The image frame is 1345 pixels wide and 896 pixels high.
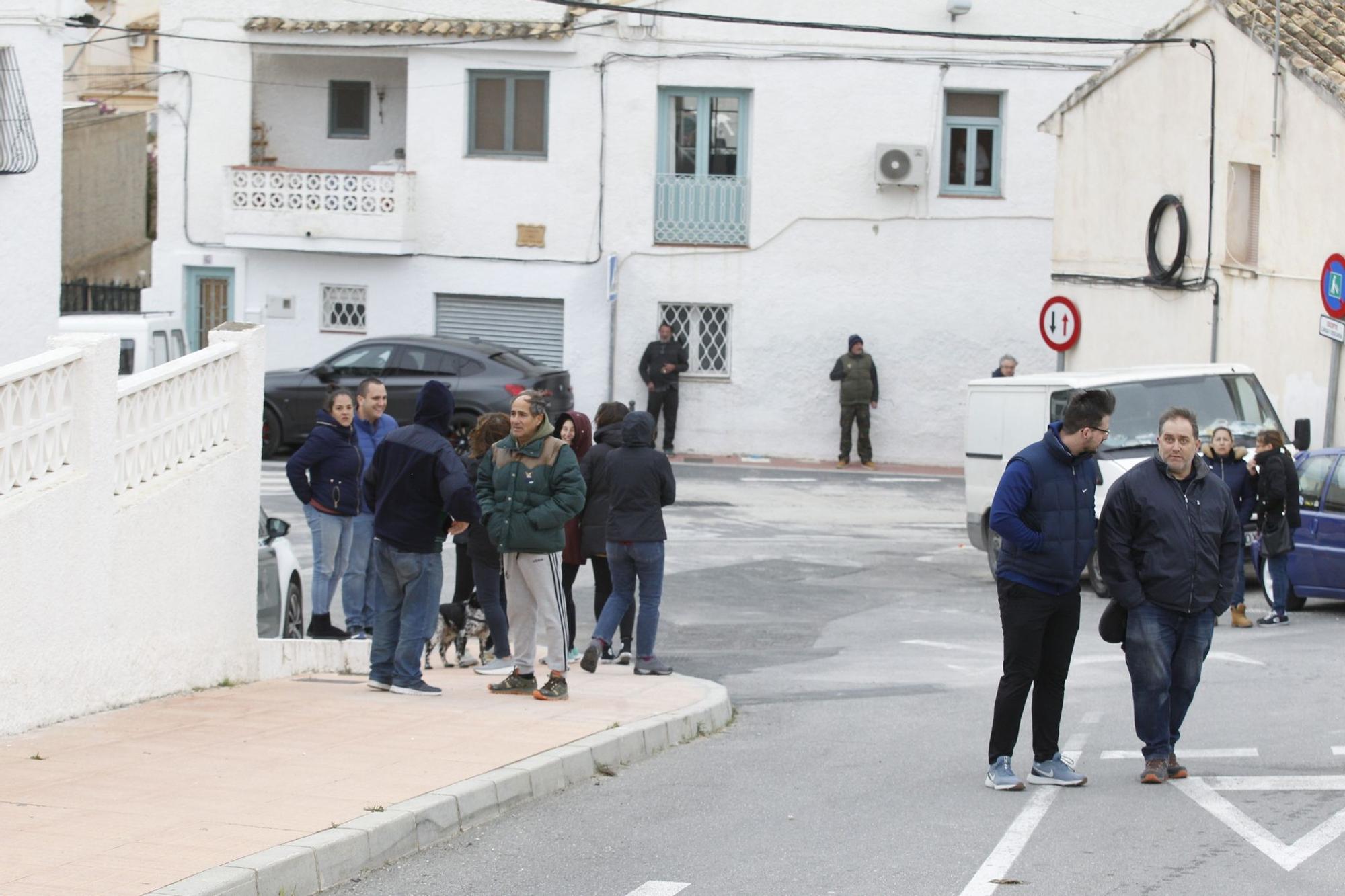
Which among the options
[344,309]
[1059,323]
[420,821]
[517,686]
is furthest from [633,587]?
[344,309]

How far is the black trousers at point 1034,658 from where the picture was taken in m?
8.58

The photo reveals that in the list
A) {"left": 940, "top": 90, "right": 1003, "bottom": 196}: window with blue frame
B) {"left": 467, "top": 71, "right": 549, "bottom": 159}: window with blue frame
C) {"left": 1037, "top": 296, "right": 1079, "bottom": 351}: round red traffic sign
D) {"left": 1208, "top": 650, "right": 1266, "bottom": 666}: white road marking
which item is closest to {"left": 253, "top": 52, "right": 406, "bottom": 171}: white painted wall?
{"left": 467, "top": 71, "right": 549, "bottom": 159}: window with blue frame

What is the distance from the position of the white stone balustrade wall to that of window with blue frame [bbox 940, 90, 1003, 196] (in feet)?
75.4

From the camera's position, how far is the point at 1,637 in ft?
27.8

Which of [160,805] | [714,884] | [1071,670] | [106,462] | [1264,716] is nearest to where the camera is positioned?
[714,884]

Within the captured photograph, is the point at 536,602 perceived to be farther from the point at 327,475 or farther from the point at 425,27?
the point at 425,27

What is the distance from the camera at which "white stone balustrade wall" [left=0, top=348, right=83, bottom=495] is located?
8562 millimetres

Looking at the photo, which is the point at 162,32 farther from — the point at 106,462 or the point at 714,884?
the point at 714,884

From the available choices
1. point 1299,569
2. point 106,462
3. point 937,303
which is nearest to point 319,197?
point 937,303

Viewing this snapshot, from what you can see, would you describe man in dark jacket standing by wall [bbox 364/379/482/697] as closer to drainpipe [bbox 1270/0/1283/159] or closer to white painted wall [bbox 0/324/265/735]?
white painted wall [bbox 0/324/265/735]

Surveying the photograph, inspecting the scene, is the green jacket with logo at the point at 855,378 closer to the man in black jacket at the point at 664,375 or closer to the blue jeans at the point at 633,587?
the man in black jacket at the point at 664,375

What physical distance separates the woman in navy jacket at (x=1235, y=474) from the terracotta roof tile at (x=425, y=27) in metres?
17.7

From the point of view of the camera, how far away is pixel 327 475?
13.0 m

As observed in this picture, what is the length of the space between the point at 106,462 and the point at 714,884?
423 cm
